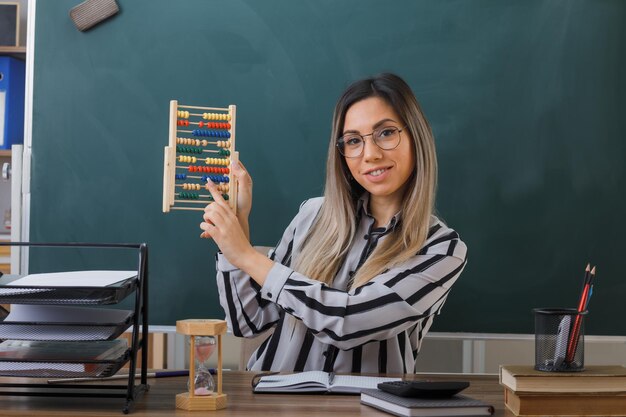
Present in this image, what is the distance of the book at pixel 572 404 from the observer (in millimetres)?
1327

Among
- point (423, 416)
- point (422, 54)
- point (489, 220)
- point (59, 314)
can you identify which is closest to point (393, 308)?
point (423, 416)

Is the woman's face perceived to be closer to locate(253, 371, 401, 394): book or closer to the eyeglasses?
the eyeglasses

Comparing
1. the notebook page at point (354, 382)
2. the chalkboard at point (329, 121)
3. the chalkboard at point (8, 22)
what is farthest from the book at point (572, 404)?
the chalkboard at point (8, 22)

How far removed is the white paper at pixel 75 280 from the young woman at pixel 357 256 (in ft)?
1.05

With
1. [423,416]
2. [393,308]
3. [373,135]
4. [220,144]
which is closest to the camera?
[423,416]

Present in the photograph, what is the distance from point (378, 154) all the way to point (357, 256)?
0.31 metres

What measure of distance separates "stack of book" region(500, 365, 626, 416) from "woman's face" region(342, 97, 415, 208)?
81 centimetres

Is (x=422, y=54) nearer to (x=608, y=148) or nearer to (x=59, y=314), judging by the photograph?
(x=608, y=148)

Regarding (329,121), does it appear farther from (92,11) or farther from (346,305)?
(346,305)

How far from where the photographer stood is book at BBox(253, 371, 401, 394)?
1.54 meters

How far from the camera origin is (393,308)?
70.2 inches

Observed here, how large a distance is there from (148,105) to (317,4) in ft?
2.35

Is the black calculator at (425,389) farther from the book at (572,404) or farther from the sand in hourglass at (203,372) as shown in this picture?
the sand in hourglass at (203,372)

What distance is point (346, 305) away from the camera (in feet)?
5.81
